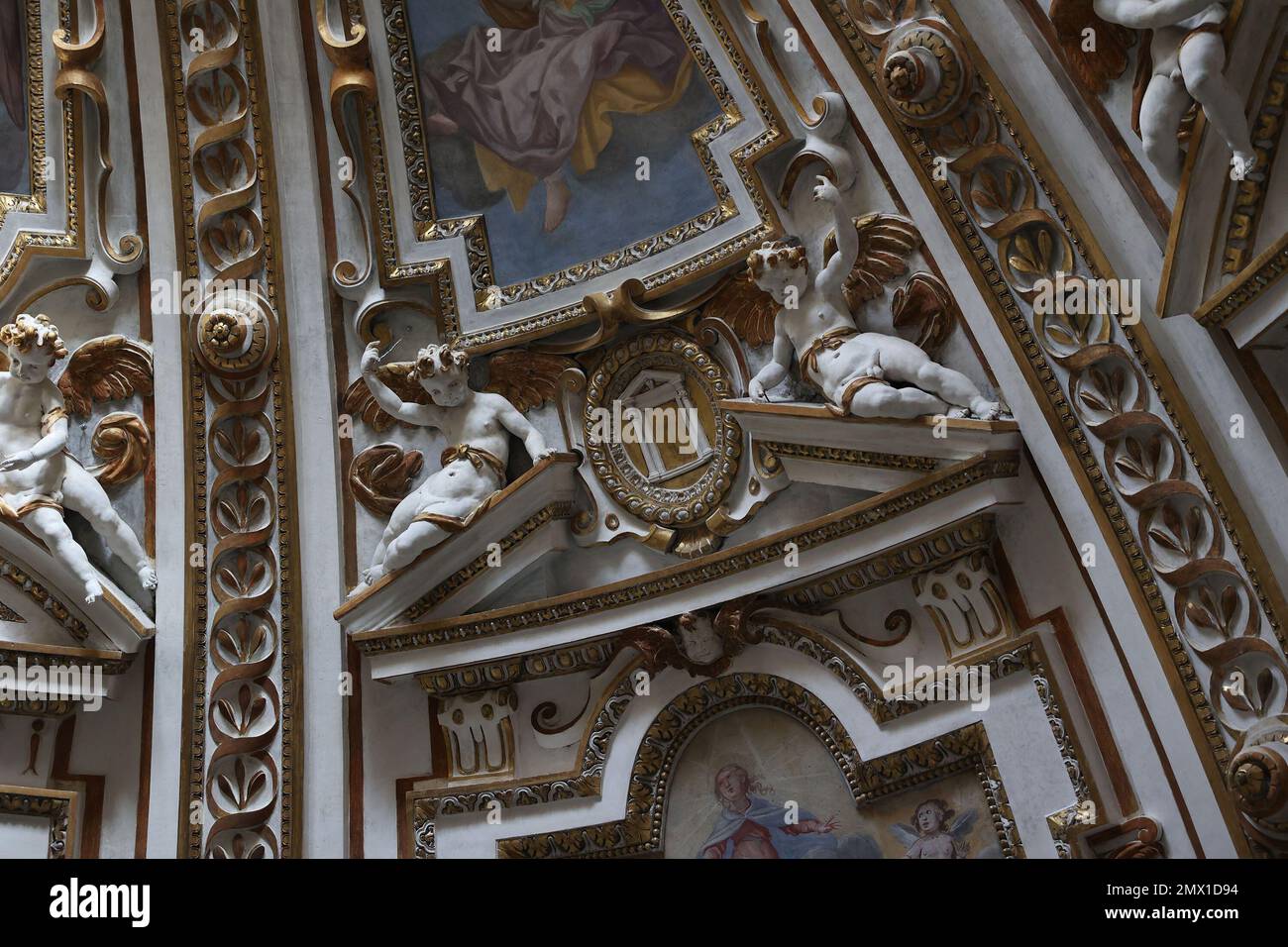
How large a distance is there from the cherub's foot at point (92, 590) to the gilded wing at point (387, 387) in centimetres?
169

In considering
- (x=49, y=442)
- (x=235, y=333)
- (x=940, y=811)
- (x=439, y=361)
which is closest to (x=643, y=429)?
(x=439, y=361)

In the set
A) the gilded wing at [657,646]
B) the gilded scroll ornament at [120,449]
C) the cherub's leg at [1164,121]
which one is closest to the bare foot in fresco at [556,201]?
the gilded wing at [657,646]

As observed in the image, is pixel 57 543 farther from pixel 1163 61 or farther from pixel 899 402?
pixel 1163 61

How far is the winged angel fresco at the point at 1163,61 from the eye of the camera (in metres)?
6.29

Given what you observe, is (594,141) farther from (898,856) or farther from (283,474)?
(898,856)

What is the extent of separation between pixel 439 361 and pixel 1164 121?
4020mm

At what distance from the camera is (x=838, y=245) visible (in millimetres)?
7906

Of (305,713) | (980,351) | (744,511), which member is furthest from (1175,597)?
(305,713)

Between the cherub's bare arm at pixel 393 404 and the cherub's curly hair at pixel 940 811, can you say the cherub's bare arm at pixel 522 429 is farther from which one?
the cherub's curly hair at pixel 940 811

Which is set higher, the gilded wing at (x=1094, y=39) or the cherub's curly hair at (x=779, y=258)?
the cherub's curly hair at (x=779, y=258)

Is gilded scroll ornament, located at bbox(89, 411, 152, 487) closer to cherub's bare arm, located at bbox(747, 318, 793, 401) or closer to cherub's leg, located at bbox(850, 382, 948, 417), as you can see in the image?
cherub's bare arm, located at bbox(747, 318, 793, 401)

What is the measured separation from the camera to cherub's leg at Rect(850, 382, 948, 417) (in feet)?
24.8

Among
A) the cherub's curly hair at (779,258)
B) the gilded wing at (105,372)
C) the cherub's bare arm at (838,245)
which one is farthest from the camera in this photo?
the gilded wing at (105,372)

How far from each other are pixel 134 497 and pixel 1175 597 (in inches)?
230
